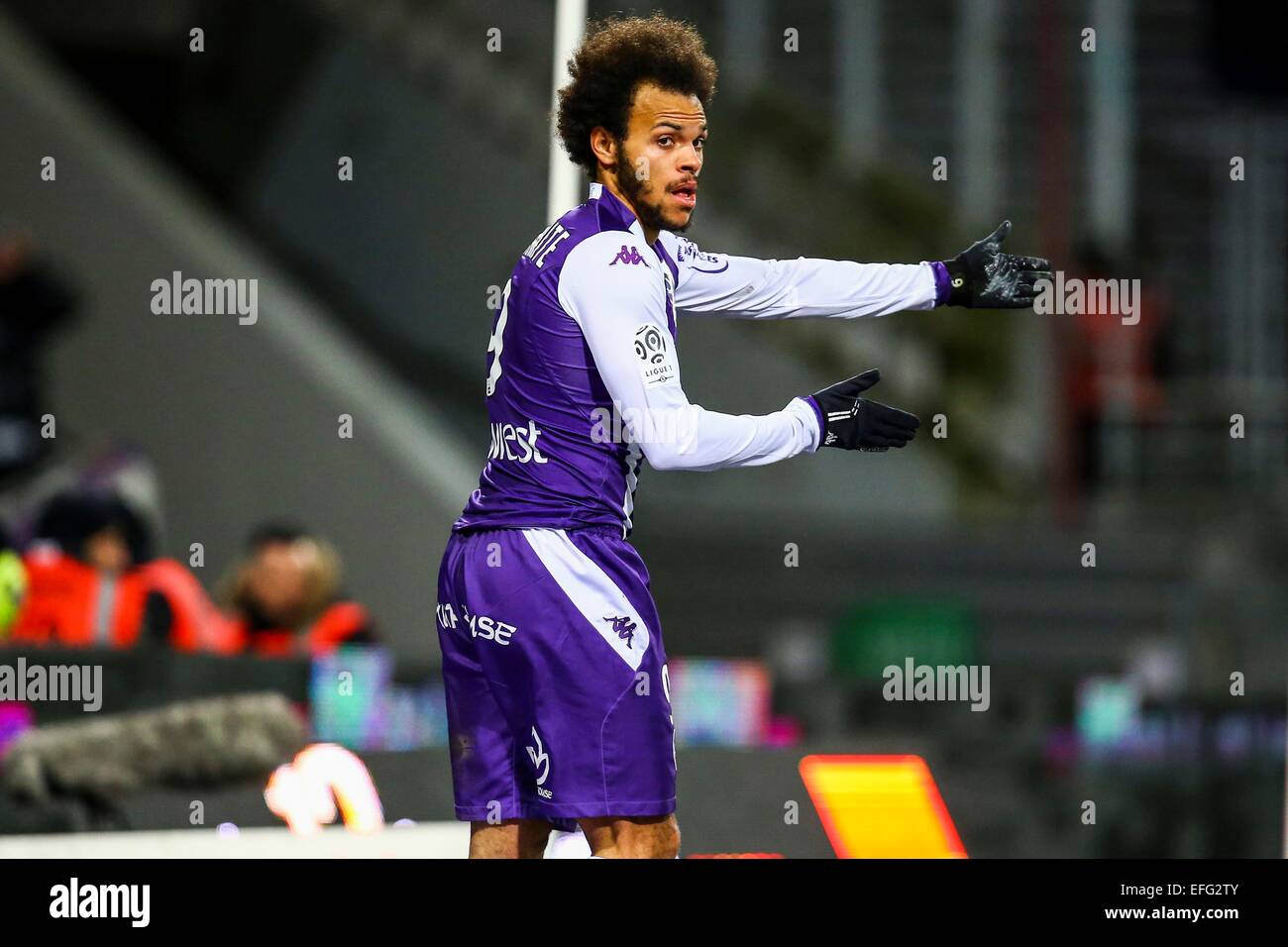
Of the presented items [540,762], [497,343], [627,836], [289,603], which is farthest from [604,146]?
[289,603]

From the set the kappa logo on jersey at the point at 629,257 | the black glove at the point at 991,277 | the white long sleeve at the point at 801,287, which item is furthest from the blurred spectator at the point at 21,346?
the kappa logo on jersey at the point at 629,257

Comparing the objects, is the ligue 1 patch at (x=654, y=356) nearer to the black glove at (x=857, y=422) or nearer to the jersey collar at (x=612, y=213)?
the jersey collar at (x=612, y=213)

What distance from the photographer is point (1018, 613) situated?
14.4m

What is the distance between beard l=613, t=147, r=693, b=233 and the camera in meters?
4.89

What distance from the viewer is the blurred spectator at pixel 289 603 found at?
10172 mm

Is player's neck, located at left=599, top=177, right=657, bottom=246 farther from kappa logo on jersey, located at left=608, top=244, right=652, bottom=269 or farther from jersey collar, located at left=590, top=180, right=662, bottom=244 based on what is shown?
kappa logo on jersey, located at left=608, top=244, right=652, bottom=269

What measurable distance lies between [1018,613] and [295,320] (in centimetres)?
508

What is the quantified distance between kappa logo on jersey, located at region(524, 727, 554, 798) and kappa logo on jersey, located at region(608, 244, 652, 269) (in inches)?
38.8

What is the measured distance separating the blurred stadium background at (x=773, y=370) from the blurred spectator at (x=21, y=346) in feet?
0.11

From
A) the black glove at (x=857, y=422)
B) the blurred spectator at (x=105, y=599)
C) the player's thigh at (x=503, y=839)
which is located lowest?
the player's thigh at (x=503, y=839)

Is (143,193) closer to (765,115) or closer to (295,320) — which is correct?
(295,320)

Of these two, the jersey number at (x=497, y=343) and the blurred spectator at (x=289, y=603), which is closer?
the jersey number at (x=497, y=343)

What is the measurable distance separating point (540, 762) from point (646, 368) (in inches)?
33.1

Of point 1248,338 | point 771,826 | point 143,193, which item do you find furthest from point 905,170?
point 771,826
